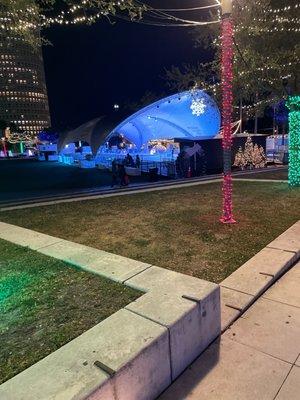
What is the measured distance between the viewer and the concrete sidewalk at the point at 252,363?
2.72 meters

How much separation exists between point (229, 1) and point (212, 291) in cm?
599

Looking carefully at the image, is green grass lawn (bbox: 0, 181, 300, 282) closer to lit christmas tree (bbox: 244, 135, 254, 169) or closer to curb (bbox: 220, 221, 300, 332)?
curb (bbox: 220, 221, 300, 332)

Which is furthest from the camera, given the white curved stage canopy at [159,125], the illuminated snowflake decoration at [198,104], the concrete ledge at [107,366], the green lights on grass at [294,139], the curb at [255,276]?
the white curved stage canopy at [159,125]

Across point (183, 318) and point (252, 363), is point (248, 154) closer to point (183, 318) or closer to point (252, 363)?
point (252, 363)

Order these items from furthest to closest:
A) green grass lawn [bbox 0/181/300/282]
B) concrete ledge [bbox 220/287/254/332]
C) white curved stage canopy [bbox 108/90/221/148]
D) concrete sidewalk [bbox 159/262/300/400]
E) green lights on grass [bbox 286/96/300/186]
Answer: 1. white curved stage canopy [bbox 108/90/221/148]
2. green lights on grass [bbox 286/96/300/186]
3. green grass lawn [bbox 0/181/300/282]
4. concrete ledge [bbox 220/287/254/332]
5. concrete sidewalk [bbox 159/262/300/400]

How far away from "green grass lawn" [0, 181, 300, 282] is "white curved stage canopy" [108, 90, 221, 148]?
25.4 m

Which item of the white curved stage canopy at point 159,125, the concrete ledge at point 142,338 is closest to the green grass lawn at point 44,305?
the concrete ledge at point 142,338

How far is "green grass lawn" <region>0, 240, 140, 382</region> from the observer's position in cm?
278

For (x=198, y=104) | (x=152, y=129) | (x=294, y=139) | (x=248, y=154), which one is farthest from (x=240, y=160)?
(x=152, y=129)

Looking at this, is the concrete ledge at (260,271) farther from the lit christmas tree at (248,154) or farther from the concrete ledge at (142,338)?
the lit christmas tree at (248,154)

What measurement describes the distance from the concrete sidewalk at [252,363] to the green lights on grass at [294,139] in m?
8.53

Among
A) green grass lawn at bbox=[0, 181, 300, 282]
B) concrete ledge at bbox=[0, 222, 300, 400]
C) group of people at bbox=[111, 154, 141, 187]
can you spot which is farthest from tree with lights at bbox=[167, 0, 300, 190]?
concrete ledge at bbox=[0, 222, 300, 400]

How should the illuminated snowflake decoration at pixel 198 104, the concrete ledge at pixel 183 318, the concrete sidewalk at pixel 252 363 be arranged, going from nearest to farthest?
the concrete sidewalk at pixel 252 363, the concrete ledge at pixel 183 318, the illuminated snowflake decoration at pixel 198 104

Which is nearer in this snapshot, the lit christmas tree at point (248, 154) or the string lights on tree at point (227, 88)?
the string lights on tree at point (227, 88)
